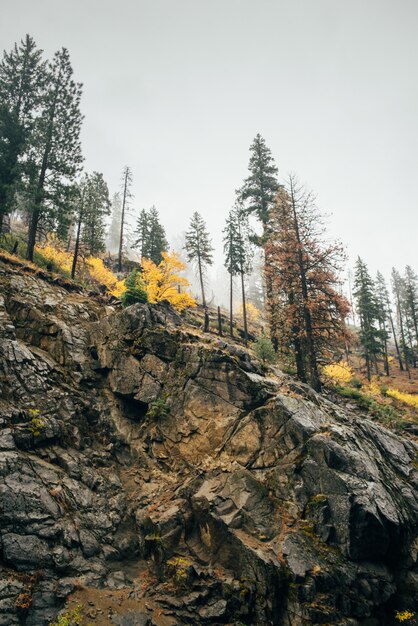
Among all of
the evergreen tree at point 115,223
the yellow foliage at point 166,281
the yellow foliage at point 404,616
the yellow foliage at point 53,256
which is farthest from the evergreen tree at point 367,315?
the evergreen tree at point 115,223

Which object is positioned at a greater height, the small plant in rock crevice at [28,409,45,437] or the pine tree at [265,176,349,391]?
the pine tree at [265,176,349,391]

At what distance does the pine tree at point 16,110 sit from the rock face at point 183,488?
977 cm

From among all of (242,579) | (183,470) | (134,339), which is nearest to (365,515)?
(242,579)

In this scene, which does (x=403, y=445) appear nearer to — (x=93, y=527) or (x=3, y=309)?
(x=93, y=527)

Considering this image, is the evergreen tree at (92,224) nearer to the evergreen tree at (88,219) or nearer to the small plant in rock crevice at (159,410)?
the evergreen tree at (88,219)

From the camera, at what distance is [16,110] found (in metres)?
24.4

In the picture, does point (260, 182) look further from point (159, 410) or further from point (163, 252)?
point (159, 410)

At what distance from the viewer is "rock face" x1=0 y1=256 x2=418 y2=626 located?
400 inches

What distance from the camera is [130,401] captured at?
663 inches

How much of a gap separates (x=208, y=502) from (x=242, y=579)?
2540 millimetres

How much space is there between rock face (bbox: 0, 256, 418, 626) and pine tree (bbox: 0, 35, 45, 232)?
32.1 ft

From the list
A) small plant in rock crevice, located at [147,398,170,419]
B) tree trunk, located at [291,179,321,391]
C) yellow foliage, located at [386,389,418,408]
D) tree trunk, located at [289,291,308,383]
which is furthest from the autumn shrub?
yellow foliage, located at [386,389,418,408]

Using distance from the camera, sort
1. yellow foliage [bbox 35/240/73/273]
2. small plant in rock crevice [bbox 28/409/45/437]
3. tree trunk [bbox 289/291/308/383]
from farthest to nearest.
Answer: yellow foliage [bbox 35/240/73/273], tree trunk [bbox 289/291/308/383], small plant in rock crevice [bbox 28/409/45/437]

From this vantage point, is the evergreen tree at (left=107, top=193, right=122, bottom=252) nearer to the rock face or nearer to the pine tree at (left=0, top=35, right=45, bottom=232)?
the pine tree at (left=0, top=35, right=45, bottom=232)
